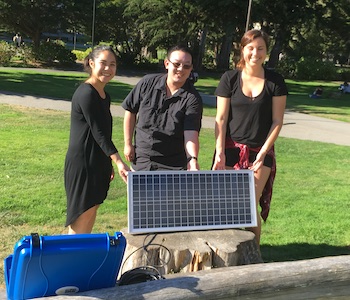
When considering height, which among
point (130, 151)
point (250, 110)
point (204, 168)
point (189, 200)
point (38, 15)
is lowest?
point (204, 168)

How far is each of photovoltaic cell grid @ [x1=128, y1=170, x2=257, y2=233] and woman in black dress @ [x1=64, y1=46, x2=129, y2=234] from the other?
21cm

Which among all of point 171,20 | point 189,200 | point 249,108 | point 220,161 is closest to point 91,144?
point 189,200

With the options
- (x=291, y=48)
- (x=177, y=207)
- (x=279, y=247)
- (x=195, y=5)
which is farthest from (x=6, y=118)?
(x=291, y=48)

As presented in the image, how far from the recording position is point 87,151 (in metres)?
3.53

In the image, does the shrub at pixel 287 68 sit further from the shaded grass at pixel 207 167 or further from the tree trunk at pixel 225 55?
the shaded grass at pixel 207 167

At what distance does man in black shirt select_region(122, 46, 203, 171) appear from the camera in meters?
3.78

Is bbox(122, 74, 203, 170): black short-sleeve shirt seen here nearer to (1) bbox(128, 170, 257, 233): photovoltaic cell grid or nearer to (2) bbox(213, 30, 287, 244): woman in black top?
(2) bbox(213, 30, 287, 244): woman in black top

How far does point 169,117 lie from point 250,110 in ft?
2.15

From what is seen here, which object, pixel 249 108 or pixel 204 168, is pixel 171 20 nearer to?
pixel 204 168

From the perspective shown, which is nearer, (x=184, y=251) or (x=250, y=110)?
(x=184, y=251)

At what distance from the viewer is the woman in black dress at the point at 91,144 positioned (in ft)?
11.2

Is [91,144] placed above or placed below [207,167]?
above

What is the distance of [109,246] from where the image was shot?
9.05 feet

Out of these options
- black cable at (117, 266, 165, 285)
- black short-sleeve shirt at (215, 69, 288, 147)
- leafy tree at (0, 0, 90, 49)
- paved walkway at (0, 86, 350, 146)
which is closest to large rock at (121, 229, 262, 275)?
black cable at (117, 266, 165, 285)
